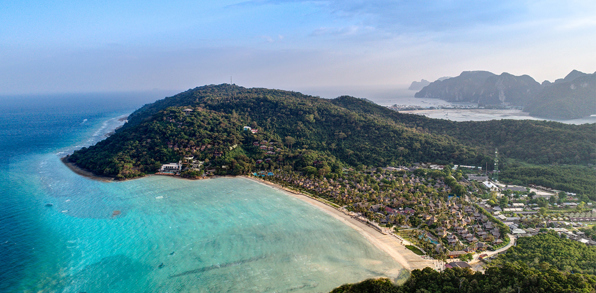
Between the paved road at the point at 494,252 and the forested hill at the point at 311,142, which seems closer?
the paved road at the point at 494,252

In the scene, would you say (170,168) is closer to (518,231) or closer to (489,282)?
(489,282)

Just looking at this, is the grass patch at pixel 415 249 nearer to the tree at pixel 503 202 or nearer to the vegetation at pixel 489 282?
the vegetation at pixel 489 282

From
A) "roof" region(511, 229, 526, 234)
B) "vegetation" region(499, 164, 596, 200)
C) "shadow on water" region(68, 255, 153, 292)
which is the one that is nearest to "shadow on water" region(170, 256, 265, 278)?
"shadow on water" region(68, 255, 153, 292)

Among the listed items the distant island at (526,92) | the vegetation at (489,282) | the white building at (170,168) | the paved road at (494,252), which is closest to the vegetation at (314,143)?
the white building at (170,168)

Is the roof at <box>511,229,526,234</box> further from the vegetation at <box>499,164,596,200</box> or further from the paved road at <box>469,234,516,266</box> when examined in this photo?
the vegetation at <box>499,164,596,200</box>

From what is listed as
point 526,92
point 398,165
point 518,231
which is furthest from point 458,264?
point 526,92

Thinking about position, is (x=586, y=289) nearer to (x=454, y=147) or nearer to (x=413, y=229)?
(x=413, y=229)
